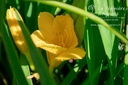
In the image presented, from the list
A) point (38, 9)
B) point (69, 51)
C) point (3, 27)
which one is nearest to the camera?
point (3, 27)

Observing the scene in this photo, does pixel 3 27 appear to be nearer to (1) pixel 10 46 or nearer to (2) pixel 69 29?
(1) pixel 10 46

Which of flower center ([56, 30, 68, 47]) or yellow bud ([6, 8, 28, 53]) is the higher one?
yellow bud ([6, 8, 28, 53])

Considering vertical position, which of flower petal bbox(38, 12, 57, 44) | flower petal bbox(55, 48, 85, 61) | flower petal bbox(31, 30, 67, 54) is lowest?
flower petal bbox(55, 48, 85, 61)

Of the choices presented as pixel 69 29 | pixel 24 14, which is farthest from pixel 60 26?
pixel 24 14

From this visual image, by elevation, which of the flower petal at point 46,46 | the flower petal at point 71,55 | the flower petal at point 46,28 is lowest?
the flower petal at point 71,55

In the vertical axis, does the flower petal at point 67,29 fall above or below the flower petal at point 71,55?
above

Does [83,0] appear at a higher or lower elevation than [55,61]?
higher

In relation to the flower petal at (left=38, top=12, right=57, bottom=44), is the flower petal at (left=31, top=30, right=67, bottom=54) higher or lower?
lower
